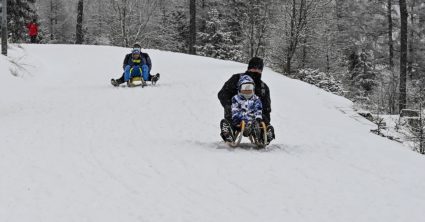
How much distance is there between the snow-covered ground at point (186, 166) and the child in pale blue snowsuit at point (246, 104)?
1.69ft

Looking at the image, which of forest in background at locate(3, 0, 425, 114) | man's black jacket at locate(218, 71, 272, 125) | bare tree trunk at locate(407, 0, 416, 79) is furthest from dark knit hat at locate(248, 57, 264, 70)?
bare tree trunk at locate(407, 0, 416, 79)

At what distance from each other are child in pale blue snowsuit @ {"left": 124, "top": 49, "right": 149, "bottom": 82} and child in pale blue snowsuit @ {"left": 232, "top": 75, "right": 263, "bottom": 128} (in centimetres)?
920

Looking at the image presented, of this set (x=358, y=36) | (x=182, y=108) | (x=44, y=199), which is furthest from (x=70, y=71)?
(x=358, y=36)

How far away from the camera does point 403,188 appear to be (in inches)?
240

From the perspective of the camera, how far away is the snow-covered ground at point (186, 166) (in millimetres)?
5098

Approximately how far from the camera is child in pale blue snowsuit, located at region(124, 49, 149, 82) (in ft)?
57.5

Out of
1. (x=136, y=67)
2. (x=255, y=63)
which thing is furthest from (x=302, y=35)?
(x=255, y=63)

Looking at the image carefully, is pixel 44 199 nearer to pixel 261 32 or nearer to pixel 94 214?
pixel 94 214

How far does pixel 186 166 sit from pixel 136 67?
10.9 meters

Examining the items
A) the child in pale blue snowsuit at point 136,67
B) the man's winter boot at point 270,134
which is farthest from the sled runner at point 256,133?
the child in pale blue snowsuit at point 136,67

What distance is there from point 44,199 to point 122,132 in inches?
186

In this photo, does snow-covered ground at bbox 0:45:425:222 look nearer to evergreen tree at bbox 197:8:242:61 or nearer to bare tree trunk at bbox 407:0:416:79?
bare tree trunk at bbox 407:0:416:79

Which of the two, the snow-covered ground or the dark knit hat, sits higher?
the dark knit hat

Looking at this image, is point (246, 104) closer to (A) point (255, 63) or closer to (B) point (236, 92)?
(B) point (236, 92)
